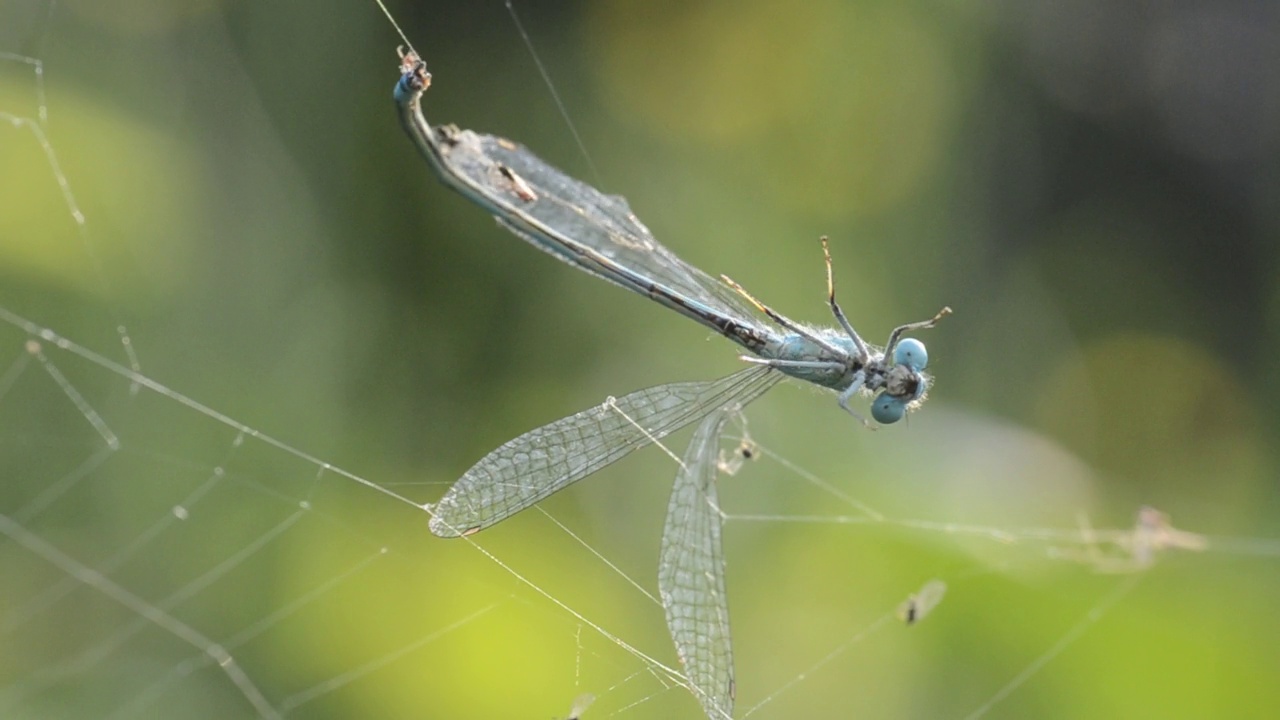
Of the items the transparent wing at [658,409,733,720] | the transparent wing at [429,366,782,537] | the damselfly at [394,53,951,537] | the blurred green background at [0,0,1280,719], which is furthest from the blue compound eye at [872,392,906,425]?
the blurred green background at [0,0,1280,719]

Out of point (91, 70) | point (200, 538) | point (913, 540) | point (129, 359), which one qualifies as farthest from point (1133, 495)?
point (91, 70)

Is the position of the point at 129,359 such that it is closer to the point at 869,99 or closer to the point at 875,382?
the point at 875,382

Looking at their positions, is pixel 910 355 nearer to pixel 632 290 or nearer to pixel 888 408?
pixel 888 408

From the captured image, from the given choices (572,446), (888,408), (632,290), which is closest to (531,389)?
(632,290)

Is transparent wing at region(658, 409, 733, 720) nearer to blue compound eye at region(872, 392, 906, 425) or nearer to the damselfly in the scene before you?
the damselfly

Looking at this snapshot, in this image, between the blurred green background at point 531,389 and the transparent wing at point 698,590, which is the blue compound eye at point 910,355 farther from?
the blurred green background at point 531,389

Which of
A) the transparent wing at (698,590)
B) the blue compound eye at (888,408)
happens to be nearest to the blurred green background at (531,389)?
the transparent wing at (698,590)
